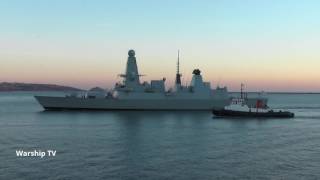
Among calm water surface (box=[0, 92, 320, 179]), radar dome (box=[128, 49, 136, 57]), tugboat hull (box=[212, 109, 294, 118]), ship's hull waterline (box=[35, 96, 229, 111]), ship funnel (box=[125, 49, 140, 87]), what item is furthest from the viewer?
radar dome (box=[128, 49, 136, 57])

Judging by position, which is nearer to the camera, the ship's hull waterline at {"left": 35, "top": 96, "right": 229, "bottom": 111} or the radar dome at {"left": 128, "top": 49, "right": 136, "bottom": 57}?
the ship's hull waterline at {"left": 35, "top": 96, "right": 229, "bottom": 111}

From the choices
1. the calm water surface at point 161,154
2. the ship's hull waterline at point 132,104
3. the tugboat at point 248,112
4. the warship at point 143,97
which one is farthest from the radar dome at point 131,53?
the calm water surface at point 161,154

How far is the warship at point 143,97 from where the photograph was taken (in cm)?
6656

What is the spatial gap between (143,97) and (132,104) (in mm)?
1942

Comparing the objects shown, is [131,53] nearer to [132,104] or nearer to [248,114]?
[132,104]

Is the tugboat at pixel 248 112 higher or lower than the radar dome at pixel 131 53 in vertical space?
lower

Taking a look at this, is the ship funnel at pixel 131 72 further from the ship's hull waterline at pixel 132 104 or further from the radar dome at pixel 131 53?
the ship's hull waterline at pixel 132 104

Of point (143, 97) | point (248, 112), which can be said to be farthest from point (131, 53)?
point (248, 112)

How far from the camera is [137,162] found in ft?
77.0

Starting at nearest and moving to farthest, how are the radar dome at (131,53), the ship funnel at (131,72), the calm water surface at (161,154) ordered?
the calm water surface at (161,154) → the ship funnel at (131,72) → the radar dome at (131,53)

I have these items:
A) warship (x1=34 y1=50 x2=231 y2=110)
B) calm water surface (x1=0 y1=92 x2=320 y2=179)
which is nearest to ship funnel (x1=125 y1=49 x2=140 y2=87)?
warship (x1=34 y1=50 x2=231 y2=110)

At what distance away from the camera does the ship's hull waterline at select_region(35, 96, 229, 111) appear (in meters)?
66.4

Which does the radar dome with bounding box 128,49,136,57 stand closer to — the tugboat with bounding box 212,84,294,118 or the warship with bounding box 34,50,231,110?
the warship with bounding box 34,50,231,110

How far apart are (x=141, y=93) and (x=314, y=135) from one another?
33.2m
